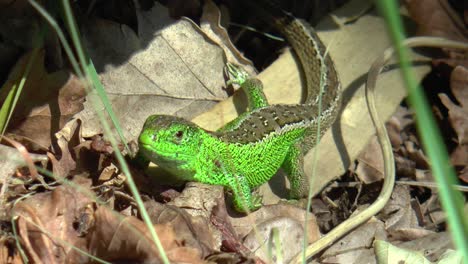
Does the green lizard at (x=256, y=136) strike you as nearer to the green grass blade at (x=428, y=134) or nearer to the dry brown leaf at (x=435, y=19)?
the dry brown leaf at (x=435, y=19)

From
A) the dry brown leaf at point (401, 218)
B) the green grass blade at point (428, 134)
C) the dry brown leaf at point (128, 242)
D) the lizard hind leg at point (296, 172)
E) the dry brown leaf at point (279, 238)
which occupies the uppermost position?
the green grass blade at point (428, 134)

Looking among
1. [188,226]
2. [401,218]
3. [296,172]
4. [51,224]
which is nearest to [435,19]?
[401,218]

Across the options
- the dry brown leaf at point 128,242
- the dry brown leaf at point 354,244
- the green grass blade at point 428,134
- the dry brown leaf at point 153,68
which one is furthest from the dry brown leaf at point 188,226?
the green grass blade at point 428,134

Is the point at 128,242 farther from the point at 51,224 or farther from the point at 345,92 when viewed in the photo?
the point at 345,92

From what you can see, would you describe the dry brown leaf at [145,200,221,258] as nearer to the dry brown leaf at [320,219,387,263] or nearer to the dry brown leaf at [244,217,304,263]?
the dry brown leaf at [244,217,304,263]

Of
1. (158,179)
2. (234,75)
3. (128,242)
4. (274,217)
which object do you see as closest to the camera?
(128,242)

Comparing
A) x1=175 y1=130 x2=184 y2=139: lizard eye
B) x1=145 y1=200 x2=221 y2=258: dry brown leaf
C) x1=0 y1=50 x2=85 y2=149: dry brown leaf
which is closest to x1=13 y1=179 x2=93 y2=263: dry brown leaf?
x1=145 y1=200 x2=221 y2=258: dry brown leaf

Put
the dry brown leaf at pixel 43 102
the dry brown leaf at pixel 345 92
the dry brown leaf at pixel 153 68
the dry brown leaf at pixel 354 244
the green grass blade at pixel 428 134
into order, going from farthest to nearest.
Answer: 1. the dry brown leaf at pixel 345 92
2. the dry brown leaf at pixel 153 68
3. the dry brown leaf at pixel 354 244
4. the dry brown leaf at pixel 43 102
5. the green grass blade at pixel 428 134
